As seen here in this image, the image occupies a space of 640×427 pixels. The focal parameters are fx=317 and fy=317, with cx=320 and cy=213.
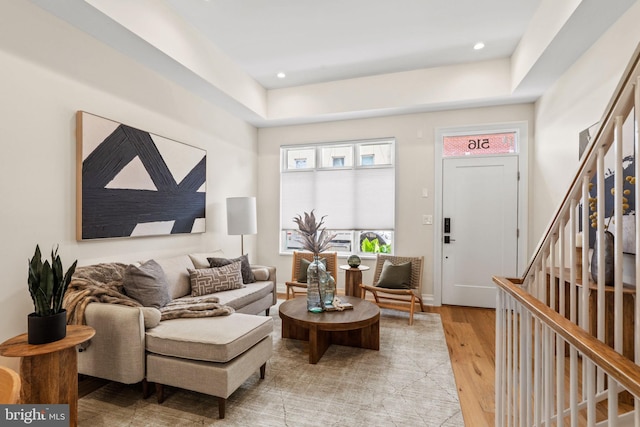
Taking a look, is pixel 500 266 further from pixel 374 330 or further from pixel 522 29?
pixel 522 29

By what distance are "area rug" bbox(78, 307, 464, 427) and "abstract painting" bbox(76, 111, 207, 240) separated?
133 cm

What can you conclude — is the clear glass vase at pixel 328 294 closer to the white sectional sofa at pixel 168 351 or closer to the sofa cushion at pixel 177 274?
the white sectional sofa at pixel 168 351

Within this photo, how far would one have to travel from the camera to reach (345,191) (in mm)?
4766

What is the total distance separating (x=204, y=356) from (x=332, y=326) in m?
1.02

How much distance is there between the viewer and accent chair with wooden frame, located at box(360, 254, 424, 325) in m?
3.75

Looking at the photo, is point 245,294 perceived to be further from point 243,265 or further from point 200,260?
point 200,260

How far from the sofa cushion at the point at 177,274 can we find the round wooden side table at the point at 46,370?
1.27 metres

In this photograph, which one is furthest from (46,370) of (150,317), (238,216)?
(238,216)

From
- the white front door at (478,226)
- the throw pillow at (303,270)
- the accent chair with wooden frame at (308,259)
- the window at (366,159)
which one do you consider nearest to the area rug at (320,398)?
the throw pillow at (303,270)

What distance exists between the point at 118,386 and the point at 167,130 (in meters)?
2.42

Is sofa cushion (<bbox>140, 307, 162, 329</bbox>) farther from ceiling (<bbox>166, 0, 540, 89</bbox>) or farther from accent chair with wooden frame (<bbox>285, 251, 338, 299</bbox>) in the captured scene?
ceiling (<bbox>166, 0, 540, 89</bbox>)

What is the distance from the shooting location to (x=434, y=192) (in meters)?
4.36

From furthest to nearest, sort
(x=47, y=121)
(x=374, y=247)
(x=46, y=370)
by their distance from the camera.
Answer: (x=374, y=247), (x=47, y=121), (x=46, y=370)

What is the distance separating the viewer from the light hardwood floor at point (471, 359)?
2082 millimetres
